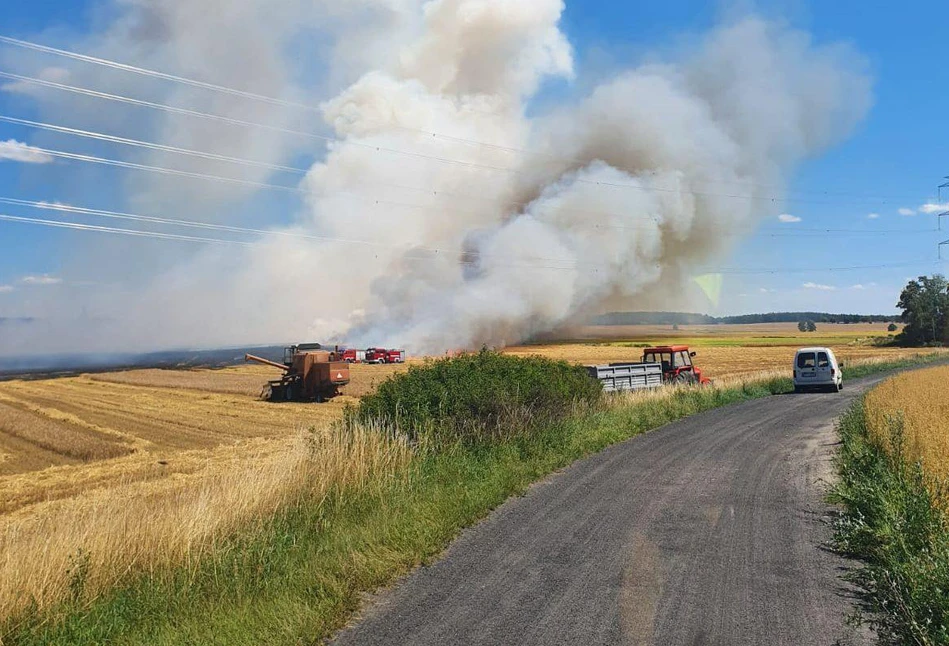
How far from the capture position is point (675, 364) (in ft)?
97.0

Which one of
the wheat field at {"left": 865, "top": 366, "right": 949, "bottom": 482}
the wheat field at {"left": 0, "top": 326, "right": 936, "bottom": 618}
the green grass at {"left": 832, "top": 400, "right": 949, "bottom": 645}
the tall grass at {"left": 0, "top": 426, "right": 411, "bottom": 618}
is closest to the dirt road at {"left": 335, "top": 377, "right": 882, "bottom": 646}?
the green grass at {"left": 832, "top": 400, "right": 949, "bottom": 645}

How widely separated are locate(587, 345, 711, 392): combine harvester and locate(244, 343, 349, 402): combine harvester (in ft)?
56.3

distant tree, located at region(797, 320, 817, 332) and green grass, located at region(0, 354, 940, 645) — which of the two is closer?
green grass, located at region(0, 354, 940, 645)

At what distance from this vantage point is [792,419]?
1916 centimetres

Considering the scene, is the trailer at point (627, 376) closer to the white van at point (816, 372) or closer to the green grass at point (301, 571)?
the white van at point (816, 372)

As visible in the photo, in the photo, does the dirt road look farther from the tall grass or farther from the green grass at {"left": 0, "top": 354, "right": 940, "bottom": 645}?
the tall grass

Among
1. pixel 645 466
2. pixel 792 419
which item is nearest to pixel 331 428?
pixel 645 466

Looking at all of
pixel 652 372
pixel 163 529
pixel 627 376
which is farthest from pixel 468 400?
pixel 652 372

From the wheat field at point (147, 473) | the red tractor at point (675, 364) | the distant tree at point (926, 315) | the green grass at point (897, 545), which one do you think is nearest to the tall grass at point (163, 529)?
the wheat field at point (147, 473)

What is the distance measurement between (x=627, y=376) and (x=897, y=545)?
18.6 metres

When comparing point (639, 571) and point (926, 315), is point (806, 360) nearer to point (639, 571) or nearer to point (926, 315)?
point (639, 571)

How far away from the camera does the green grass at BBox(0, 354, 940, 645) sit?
5422 mm

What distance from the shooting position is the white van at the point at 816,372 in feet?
94.7

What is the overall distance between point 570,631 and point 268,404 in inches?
1316
